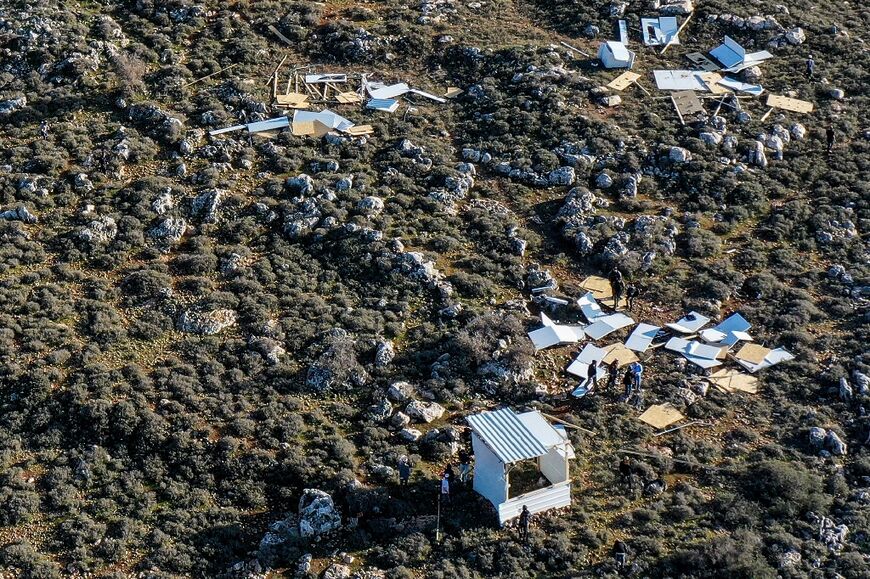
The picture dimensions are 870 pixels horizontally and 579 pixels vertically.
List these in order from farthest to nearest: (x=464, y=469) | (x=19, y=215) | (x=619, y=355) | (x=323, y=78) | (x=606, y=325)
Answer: (x=323, y=78)
(x=19, y=215)
(x=606, y=325)
(x=619, y=355)
(x=464, y=469)

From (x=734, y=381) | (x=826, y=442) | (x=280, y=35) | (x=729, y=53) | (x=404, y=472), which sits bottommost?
(x=404, y=472)

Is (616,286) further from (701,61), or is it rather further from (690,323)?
(701,61)

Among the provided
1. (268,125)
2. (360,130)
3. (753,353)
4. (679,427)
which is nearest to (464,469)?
(679,427)

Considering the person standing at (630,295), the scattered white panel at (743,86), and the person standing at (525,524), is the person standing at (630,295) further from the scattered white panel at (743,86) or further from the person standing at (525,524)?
the scattered white panel at (743,86)

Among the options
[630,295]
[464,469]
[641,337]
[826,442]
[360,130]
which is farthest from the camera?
[360,130]

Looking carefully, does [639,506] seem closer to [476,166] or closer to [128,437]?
[128,437]

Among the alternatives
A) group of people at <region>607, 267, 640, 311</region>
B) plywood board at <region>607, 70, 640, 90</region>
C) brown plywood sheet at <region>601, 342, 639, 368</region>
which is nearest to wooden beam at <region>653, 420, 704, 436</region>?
brown plywood sheet at <region>601, 342, 639, 368</region>

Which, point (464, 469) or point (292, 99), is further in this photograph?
point (292, 99)
